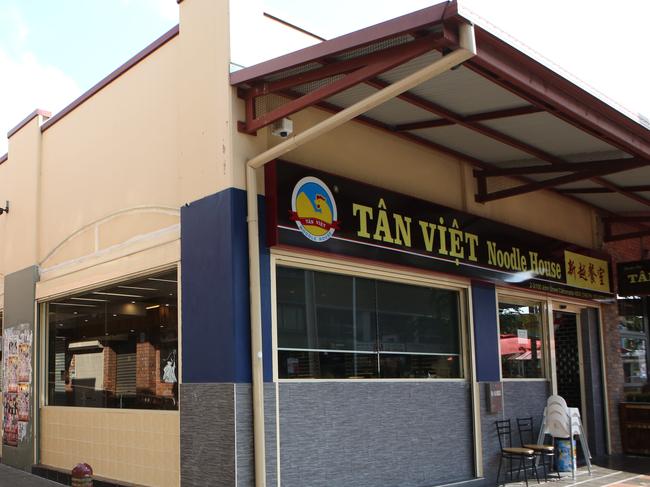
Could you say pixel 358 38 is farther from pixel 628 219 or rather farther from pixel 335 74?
pixel 628 219

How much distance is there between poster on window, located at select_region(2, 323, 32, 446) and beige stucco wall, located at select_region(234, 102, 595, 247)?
5.53m

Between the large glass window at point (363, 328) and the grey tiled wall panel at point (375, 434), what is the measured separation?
219 millimetres

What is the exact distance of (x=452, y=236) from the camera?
9.46 metres

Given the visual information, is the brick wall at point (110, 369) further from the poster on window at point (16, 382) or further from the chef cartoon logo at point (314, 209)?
the chef cartoon logo at point (314, 209)

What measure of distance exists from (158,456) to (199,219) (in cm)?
264

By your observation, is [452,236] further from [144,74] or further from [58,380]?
[58,380]

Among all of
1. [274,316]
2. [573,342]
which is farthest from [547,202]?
[274,316]

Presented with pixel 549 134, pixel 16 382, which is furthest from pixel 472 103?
pixel 16 382

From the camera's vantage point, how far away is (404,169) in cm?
914

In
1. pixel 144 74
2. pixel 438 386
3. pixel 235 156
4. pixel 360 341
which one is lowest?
pixel 438 386

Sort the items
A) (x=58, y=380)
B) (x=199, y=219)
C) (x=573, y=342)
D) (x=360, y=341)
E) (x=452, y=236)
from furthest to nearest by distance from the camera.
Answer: (x=573, y=342) → (x=58, y=380) → (x=452, y=236) → (x=360, y=341) → (x=199, y=219)

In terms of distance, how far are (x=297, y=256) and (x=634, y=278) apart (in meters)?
7.94

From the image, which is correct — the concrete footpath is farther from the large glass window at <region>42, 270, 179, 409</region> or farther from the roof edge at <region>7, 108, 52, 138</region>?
the roof edge at <region>7, 108, 52, 138</region>

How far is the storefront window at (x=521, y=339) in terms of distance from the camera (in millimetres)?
10617
